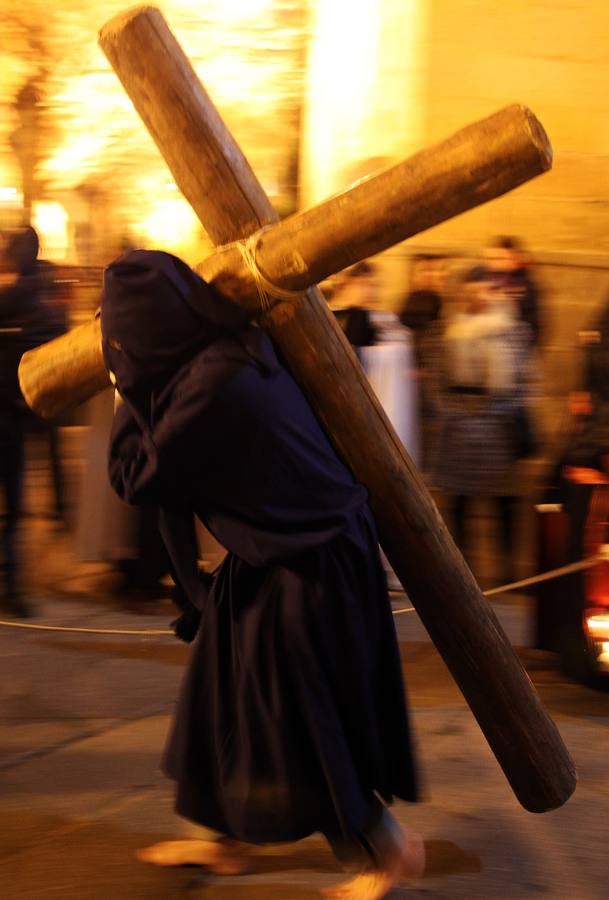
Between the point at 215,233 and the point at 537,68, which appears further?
the point at 537,68

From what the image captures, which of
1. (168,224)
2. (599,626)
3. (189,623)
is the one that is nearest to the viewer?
(189,623)

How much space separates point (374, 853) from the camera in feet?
10.4

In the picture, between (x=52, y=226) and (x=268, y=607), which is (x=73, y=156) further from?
(x=268, y=607)

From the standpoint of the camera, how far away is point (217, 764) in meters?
3.15

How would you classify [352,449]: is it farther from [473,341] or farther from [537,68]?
[537,68]

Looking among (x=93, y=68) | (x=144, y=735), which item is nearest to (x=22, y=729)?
(x=144, y=735)

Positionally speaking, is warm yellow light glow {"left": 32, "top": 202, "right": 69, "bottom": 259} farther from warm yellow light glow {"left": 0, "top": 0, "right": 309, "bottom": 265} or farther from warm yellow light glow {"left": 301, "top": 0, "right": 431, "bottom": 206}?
warm yellow light glow {"left": 301, "top": 0, "right": 431, "bottom": 206}

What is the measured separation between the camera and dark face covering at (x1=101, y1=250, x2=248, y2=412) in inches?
107

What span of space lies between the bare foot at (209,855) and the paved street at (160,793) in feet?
0.11

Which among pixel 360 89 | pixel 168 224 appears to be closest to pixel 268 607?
pixel 360 89

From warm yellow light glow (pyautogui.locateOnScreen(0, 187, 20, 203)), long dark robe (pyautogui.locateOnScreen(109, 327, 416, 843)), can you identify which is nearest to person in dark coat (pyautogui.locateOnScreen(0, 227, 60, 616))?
long dark robe (pyautogui.locateOnScreen(109, 327, 416, 843))

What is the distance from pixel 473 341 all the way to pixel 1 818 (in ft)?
12.1

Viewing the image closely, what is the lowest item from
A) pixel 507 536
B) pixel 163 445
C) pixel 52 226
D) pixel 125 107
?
pixel 507 536

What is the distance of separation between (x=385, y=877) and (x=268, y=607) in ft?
2.46
